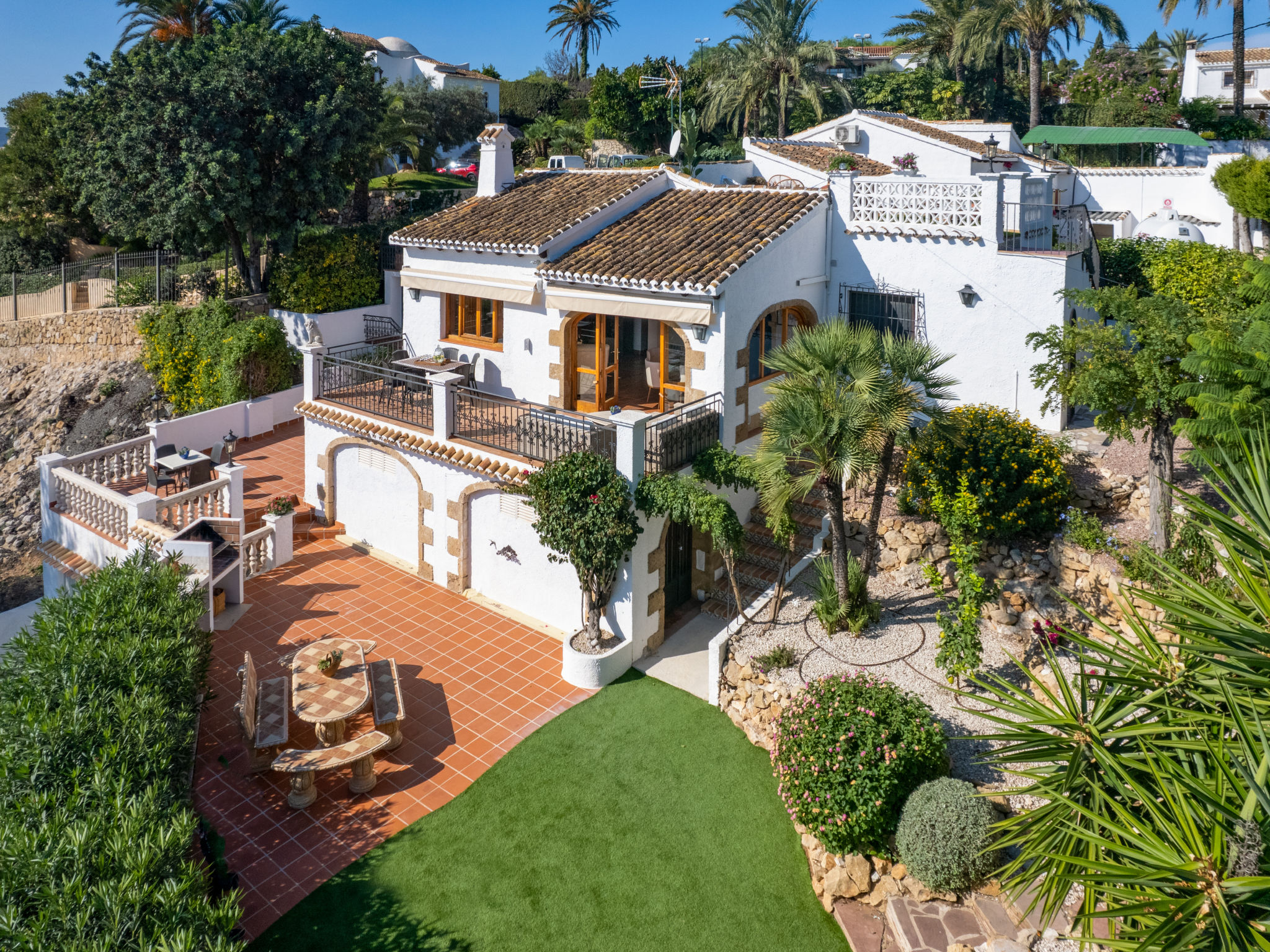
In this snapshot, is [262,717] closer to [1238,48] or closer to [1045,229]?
[1045,229]

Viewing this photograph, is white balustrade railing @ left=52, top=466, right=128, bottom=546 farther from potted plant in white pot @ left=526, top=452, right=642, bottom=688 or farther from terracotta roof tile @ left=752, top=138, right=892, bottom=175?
terracotta roof tile @ left=752, top=138, right=892, bottom=175

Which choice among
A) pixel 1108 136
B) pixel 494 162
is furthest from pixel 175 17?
pixel 1108 136

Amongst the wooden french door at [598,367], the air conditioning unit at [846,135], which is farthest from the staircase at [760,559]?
the air conditioning unit at [846,135]

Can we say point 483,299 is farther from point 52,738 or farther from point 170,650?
point 52,738

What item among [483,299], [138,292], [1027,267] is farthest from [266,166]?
[1027,267]

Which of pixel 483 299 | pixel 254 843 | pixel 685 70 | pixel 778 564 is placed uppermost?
pixel 685 70

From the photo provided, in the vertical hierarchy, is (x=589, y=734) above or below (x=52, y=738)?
below

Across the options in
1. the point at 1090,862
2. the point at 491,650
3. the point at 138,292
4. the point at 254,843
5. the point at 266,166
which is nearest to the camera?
the point at 1090,862

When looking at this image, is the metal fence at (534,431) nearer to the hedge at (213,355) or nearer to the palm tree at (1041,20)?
the hedge at (213,355)
